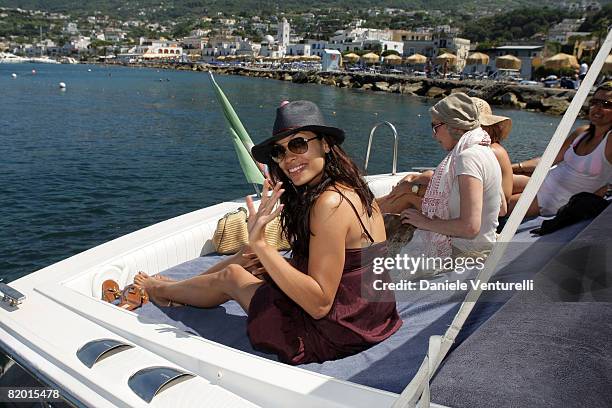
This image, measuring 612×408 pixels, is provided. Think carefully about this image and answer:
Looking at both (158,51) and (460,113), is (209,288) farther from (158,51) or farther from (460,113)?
(158,51)

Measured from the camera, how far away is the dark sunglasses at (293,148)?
216 centimetres

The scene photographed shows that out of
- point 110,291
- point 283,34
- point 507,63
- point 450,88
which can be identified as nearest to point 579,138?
point 110,291

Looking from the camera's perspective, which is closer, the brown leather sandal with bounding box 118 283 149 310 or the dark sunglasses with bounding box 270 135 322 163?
the dark sunglasses with bounding box 270 135 322 163

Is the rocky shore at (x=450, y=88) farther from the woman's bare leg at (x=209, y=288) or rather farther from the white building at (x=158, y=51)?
the white building at (x=158, y=51)

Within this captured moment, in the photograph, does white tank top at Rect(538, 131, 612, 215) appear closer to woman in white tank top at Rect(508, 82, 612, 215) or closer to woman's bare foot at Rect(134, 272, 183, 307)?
woman in white tank top at Rect(508, 82, 612, 215)


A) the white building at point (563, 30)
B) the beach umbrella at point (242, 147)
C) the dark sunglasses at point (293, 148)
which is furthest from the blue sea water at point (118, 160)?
the white building at point (563, 30)

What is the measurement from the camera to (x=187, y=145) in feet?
64.4

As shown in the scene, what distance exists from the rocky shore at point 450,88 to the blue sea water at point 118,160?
19.8ft

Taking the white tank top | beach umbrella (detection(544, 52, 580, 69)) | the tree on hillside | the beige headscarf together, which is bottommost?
the white tank top

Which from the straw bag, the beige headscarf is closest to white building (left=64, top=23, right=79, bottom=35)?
the straw bag

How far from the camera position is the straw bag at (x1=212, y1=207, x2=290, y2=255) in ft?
12.7

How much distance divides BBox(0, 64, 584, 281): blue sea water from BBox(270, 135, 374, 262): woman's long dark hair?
13.9 feet

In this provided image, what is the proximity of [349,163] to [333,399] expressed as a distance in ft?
3.38

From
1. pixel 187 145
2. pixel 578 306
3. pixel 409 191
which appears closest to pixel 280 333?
pixel 578 306
